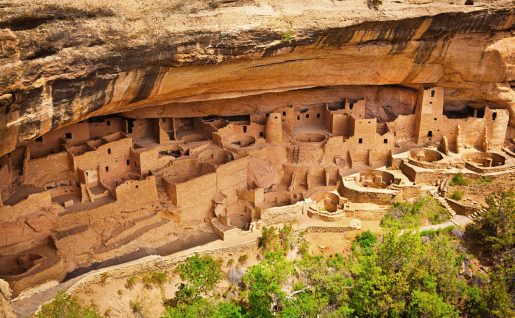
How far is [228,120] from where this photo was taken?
1833 centimetres

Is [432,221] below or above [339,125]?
below

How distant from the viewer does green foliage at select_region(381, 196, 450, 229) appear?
16109 millimetres

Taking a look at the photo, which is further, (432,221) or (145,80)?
(432,221)

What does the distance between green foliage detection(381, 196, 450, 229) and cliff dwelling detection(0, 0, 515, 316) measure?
12.8 inches

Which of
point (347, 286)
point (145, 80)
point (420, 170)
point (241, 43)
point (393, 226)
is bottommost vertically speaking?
point (347, 286)

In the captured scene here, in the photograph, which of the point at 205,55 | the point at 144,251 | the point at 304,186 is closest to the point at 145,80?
the point at 205,55

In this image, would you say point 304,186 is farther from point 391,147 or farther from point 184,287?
point 184,287

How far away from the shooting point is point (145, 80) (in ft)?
40.9

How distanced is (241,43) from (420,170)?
24.3ft

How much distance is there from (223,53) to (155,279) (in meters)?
5.46

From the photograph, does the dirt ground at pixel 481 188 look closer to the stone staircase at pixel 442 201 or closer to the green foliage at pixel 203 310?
the stone staircase at pixel 442 201

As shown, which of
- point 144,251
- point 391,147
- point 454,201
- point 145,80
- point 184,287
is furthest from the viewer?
point 391,147

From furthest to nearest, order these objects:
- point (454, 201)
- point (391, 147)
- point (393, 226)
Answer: point (391, 147), point (454, 201), point (393, 226)

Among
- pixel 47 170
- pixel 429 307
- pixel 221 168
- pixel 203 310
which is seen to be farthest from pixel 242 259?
pixel 47 170
